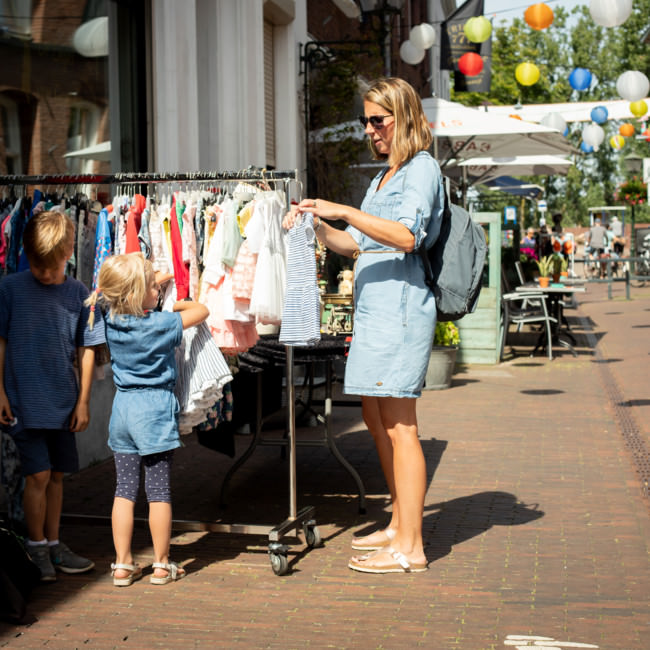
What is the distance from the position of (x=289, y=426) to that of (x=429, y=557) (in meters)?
0.96

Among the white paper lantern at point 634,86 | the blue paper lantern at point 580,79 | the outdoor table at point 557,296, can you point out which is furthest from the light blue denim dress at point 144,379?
the blue paper lantern at point 580,79

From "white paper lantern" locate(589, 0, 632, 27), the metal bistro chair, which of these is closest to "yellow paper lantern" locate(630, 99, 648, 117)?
"white paper lantern" locate(589, 0, 632, 27)

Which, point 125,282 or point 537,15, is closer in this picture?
point 125,282

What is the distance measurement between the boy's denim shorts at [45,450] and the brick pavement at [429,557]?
544 millimetres

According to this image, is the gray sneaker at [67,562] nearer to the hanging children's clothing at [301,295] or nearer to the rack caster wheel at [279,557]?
the rack caster wheel at [279,557]

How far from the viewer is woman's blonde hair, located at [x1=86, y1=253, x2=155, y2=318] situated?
4555 millimetres

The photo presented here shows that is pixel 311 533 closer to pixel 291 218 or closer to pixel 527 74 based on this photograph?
pixel 291 218

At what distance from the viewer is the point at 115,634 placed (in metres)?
4.07

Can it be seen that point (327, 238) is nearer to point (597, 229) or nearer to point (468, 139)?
point (468, 139)

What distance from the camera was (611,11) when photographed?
43.3 ft

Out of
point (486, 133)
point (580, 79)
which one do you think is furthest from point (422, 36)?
point (580, 79)

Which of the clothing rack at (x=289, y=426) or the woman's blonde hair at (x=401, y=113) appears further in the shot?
the clothing rack at (x=289, y=426)

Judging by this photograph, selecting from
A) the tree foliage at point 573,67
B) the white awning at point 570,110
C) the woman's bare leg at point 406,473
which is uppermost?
the tree foliage at point 573,67

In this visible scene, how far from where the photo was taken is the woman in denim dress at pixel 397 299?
4672mm
